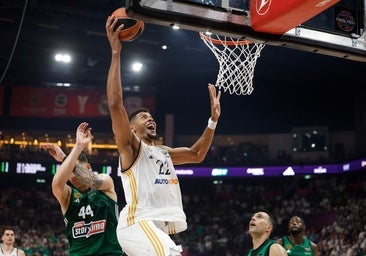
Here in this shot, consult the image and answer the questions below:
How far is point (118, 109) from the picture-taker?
3.55m

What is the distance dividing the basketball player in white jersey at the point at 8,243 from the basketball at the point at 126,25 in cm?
443

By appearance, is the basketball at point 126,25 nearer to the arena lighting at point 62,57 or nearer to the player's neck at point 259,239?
the player's neck at point 259,239

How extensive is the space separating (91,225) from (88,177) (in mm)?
379

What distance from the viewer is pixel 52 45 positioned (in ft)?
55.3

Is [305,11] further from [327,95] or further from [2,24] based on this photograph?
[327,95]

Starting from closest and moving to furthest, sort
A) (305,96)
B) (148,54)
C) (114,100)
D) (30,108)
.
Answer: (114,100) → (148,54) → (30,108) → (305,96)

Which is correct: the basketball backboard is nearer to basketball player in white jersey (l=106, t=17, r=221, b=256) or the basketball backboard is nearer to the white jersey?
basketball player in white jersey (l=106, t=17, r=221, b=256)

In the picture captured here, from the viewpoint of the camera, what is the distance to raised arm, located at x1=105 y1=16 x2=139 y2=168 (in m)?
3.56

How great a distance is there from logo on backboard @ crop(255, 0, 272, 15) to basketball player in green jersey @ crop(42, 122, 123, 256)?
1.60 meters

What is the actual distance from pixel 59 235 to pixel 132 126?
51.6 feet

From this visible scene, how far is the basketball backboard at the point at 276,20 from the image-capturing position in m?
3.88

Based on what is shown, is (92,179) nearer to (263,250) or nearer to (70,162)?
(70,162)

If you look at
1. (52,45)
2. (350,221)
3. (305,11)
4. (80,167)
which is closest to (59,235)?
(52,45)

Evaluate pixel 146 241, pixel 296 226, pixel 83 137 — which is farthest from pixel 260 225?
pixel 296 226
